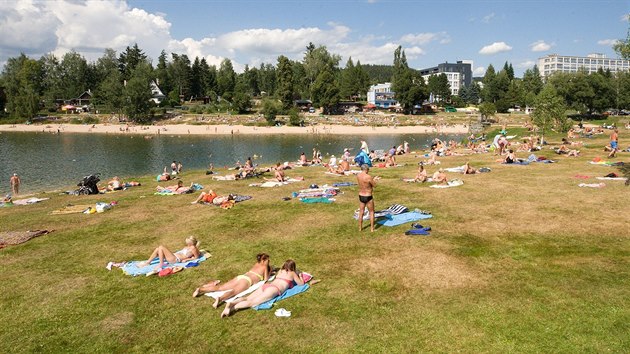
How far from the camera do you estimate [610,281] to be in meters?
9.30

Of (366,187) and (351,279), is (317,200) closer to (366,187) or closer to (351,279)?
(366,187)

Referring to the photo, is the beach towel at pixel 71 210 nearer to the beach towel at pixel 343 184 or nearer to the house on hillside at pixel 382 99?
the beach towel at pixel 343 184

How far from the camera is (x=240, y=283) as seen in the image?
969 cm

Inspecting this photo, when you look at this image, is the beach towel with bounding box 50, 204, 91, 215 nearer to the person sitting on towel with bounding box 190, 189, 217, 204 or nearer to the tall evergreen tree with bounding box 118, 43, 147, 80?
the person sitting on towel with bounding box 190, 189, 217, 204

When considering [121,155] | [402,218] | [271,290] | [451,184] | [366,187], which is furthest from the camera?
[121,155]

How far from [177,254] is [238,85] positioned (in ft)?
384

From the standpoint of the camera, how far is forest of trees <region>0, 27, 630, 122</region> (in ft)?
314

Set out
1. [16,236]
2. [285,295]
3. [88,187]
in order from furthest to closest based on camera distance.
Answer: [88,187]
[16,236]
[285,295]

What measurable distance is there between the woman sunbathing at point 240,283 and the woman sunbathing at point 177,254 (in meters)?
1.92

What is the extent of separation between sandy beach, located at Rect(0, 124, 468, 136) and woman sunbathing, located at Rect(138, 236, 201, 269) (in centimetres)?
7560

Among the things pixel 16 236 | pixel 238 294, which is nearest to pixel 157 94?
pixel 16 236

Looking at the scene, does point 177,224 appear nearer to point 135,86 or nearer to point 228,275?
point 228,275

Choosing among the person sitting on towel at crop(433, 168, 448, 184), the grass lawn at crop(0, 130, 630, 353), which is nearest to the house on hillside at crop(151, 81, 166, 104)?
the grass lawn at crop(0, 130, 630, 353)

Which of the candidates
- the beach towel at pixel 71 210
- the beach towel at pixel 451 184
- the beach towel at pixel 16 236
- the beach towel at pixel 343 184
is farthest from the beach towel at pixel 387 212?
the beach towel at pixel 71 210
